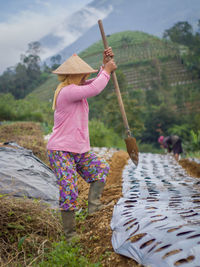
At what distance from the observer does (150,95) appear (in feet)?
96.4

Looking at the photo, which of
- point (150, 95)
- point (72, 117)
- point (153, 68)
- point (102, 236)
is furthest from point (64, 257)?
point (153, 68)

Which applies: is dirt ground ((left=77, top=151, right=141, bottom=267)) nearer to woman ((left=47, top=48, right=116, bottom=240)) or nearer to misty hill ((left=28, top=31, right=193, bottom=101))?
woman ((left=47, top=48, right=116, bottom=240))

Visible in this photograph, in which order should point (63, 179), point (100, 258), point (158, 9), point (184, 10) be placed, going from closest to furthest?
point (100, 258)
point (63, 179)
point (184, 10)
point (158, 9)

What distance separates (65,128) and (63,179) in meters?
0.35

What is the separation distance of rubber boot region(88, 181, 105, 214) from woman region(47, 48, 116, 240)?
94mm

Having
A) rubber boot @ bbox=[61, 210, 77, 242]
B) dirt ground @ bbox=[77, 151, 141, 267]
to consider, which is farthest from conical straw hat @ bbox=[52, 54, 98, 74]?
dirt ground @ bbox=[77, 151, 141, 267]

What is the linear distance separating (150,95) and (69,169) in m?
28.0

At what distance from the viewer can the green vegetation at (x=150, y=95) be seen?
59.6 ft

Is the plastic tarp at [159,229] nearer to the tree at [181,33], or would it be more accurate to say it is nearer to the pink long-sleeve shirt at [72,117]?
the pink long-sleeve shirt at [72,117]

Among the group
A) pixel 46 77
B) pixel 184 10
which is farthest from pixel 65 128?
pixel 184 10

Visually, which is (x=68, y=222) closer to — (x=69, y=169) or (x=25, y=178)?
(x=69, y=169)

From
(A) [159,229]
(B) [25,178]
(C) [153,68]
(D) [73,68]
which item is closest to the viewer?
(A) [159,229]

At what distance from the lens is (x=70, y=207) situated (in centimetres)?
210

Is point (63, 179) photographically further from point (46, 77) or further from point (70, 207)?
point (46, 77)
